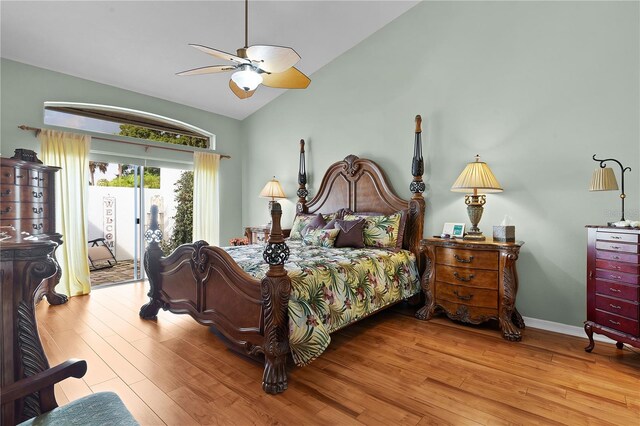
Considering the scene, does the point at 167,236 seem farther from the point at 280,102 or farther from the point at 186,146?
the point at 280,102

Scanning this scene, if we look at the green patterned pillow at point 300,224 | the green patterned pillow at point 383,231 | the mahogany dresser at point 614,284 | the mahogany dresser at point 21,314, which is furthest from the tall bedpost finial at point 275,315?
the mahogany dresser at point 614,284

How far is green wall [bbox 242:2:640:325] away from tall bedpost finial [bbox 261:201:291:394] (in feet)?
7.46

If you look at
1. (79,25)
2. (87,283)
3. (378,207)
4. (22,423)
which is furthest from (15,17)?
(378,207)

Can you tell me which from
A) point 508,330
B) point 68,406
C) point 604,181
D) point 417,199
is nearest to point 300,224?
point 417,199

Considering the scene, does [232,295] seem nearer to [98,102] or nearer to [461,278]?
[461,278]

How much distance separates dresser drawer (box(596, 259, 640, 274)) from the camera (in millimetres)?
2221

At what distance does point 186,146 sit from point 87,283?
8.00 feet

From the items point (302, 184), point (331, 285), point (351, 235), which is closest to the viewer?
point (331, 285)

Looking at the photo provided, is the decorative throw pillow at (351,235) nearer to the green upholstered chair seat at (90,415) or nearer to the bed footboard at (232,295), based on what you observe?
the bed footboard at (232,295)

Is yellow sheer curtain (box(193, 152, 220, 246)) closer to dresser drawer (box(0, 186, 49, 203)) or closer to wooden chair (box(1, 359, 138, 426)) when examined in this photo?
dresser drawer (box(0, 186, 49, 203))

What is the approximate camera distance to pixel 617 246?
2.31 m

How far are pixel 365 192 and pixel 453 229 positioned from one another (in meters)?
1.20

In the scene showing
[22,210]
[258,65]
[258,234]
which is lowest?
[258,234]

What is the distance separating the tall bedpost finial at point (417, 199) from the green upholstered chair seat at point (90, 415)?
3.14 m
